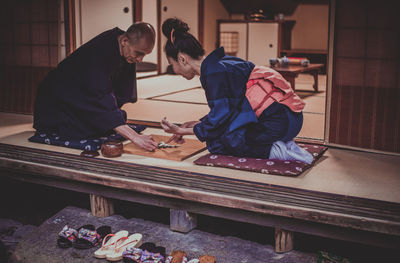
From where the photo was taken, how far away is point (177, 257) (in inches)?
103

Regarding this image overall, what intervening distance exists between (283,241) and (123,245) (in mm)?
893

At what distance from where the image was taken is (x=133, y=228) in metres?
3.02

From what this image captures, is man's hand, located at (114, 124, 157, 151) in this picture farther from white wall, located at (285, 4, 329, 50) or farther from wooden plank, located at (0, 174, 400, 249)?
white wall, located at (285, 4, 329, 50)

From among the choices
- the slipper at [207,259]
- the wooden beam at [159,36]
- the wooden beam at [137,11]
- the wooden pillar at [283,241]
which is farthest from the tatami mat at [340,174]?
the wooden beam at [159,36]

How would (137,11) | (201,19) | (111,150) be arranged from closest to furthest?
(111,150), (137,11), (201,19)

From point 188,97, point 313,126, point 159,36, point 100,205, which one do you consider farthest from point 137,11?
point 100,205

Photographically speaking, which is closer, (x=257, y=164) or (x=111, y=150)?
(x=257, y=164)

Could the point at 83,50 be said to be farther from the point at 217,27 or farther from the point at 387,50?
the point at 217,27

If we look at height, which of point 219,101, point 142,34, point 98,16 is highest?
point 98,16

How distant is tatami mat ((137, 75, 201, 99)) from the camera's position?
21.2 feet

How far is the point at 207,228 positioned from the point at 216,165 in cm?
44

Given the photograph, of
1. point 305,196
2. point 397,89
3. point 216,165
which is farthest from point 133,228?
point 397,89

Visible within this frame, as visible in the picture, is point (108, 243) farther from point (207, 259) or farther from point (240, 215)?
point (240, 215)

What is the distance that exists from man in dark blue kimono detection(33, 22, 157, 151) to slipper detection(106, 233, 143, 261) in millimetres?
750
